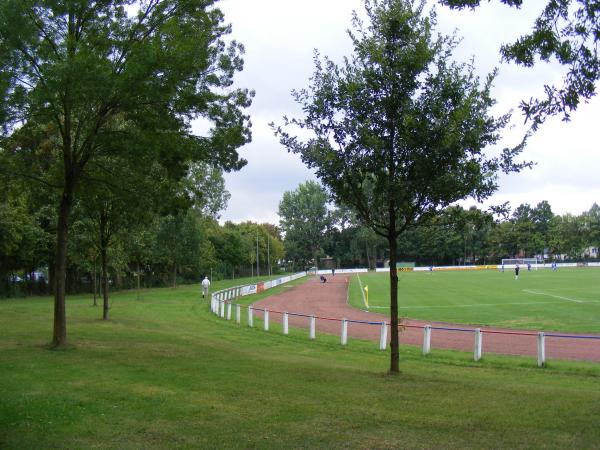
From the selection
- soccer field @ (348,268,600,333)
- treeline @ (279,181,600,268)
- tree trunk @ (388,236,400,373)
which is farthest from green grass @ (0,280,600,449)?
treeline @ (279,181,600,268)

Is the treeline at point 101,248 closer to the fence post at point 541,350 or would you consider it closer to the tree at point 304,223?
the fence post at point 541,350

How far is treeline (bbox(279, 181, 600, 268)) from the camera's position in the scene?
130m

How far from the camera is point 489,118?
33.5ft

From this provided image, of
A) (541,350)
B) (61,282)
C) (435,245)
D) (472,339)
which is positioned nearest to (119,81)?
(61,282)

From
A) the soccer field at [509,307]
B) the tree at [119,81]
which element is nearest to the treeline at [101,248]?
the tree at [119,81]

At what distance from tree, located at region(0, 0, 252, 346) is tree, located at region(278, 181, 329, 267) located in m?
118

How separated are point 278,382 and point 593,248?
14918cm

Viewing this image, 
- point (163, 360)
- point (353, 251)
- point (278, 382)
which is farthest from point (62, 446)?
point (353, 251)

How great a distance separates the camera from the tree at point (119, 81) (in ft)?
38.5

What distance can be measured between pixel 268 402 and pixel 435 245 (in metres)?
120

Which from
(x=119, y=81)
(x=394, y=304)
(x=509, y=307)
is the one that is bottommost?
(x=509, y=307)

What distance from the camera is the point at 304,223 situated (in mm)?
135875

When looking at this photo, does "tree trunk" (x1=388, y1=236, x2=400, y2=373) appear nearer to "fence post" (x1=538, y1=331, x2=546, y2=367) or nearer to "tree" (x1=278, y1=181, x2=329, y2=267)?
"fence post" (x1=538, y1=331, x2=546, y2=367)

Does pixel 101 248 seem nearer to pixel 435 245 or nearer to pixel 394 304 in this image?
pixel 394 304
